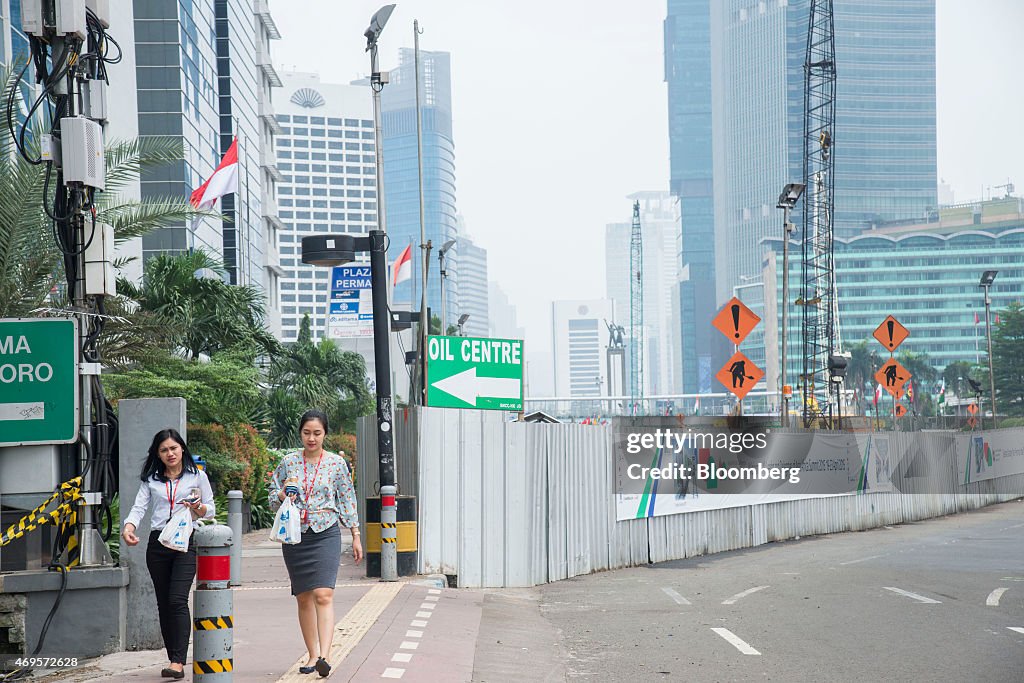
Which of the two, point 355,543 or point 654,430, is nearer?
point 355,543

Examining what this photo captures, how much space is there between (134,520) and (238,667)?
1285 millimetres

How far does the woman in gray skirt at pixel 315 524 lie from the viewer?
8102 mm

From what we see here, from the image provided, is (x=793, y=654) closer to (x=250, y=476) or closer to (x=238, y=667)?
(x=238, y=667)

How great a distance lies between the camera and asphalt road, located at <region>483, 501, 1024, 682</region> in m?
9.43

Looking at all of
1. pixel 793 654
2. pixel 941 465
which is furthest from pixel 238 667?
pixel 941 465

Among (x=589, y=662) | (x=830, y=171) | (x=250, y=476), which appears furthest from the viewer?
(x=830, y=171)

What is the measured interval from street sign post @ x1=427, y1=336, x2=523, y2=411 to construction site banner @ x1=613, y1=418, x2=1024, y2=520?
1.83m

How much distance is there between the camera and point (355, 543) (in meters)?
8.29

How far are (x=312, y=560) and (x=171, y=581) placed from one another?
1.00m

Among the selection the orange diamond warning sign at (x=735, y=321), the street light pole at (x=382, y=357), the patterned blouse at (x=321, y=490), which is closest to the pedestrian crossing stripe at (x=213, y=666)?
the patterned blouse at (x=321, y=490)

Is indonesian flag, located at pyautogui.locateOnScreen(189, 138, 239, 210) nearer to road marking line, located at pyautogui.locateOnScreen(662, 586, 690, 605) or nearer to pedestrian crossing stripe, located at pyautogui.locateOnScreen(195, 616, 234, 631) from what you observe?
road marking line, located at pyautogui.locateOnScreen(662, 586, 690, 605)

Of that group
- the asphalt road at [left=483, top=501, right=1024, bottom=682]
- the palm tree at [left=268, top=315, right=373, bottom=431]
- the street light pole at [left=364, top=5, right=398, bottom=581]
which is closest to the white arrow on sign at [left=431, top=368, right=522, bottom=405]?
the street light pole at [left=364, top=5, right=398, bottom=581]

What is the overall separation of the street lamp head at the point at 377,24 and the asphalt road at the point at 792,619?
25.3ft

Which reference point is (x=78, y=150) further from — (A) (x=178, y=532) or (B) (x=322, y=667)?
(B) (x=322, y=667)
